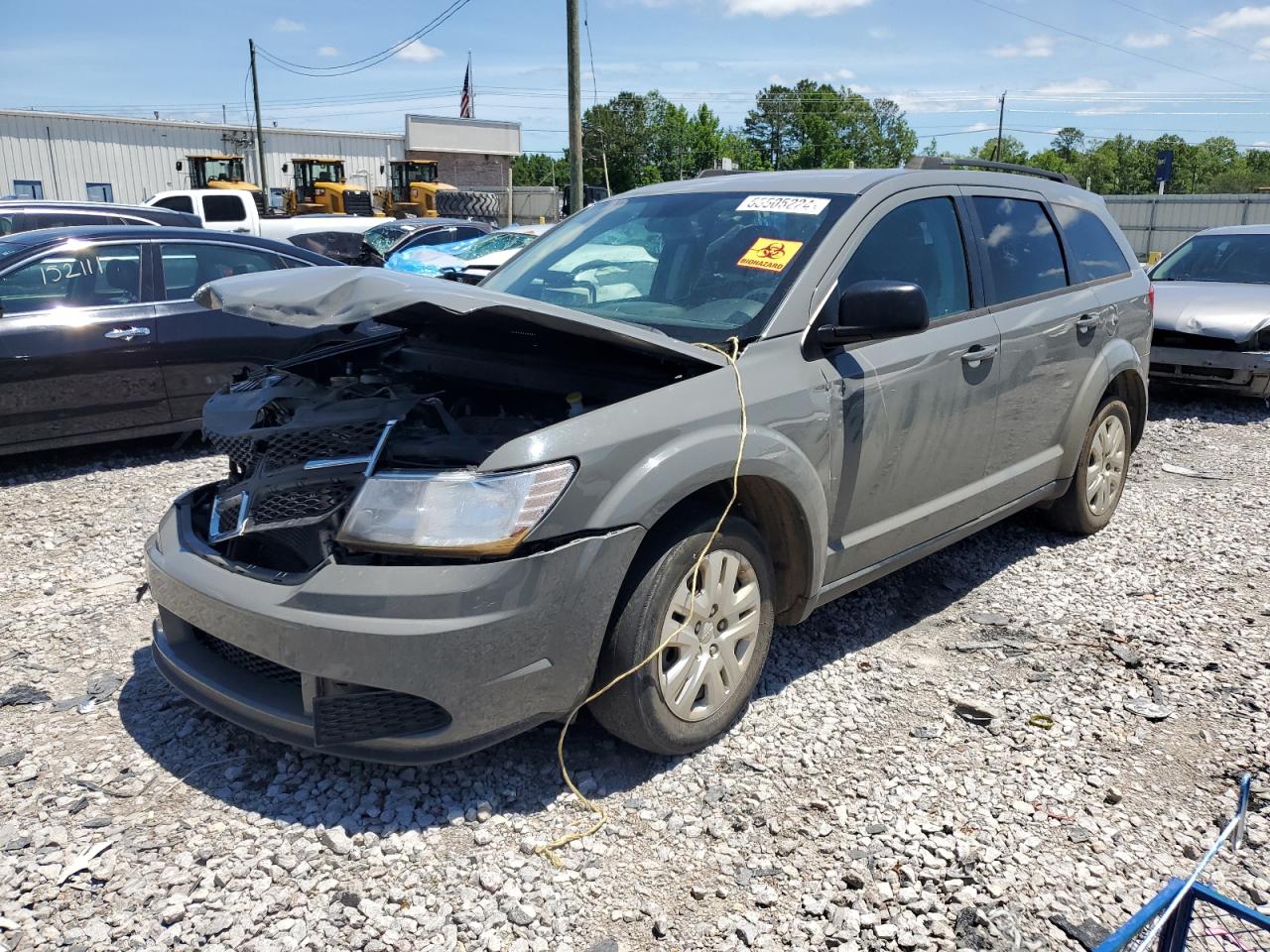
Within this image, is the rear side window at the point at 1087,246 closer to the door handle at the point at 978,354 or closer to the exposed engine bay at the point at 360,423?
the door handle at the point at 978,354

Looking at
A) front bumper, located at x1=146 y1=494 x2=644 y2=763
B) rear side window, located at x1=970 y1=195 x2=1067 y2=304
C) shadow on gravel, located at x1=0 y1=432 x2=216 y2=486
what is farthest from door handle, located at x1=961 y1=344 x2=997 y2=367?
shadow on gravel, located at x1=0 y1=432 x2=216 y2=486

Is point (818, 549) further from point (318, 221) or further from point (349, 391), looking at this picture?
point (318, 221)

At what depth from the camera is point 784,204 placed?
3762mm

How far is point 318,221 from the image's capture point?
2064 cm

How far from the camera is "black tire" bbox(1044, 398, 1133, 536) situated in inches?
198

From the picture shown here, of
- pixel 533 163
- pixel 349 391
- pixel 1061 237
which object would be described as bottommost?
pixel 349 391

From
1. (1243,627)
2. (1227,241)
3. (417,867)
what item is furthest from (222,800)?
(1227,241)

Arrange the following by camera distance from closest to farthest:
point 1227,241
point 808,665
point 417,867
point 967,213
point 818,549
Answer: point 417,867 < point 818,549 < point 808,665 < point 967,213 < point 1227,241

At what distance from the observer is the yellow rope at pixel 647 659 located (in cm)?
278

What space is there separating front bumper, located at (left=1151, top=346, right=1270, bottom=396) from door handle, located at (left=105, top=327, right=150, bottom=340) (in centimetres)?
806

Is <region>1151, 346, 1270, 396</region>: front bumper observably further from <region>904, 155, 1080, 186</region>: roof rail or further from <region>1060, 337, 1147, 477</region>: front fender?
<region>904, 155, 1080, 186</region>: roof rail

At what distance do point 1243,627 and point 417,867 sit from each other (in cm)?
357

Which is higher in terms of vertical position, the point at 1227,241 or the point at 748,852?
the point at 1227,241

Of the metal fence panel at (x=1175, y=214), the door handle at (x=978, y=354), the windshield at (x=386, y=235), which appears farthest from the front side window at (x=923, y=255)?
the metal fence panel at (x=1175, y=214)
